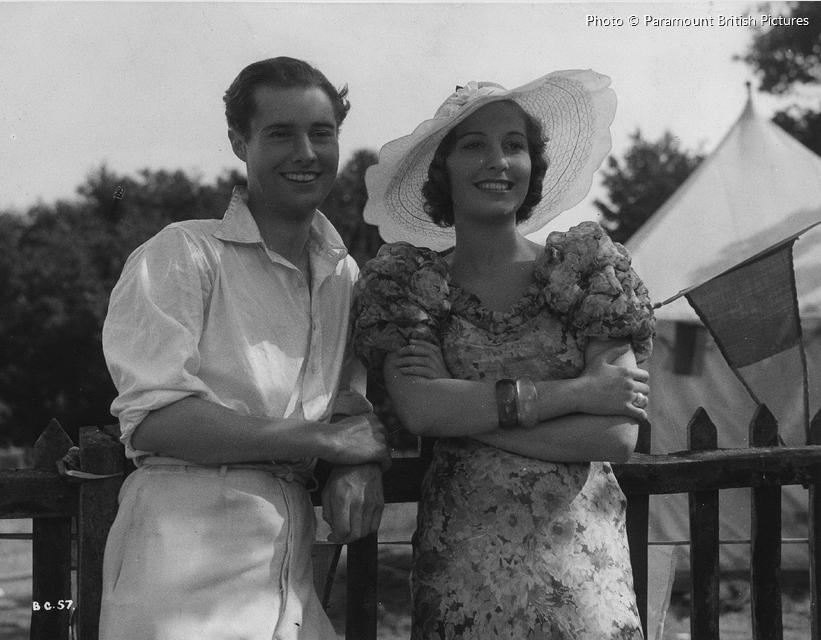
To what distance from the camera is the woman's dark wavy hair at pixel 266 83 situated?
8.00 feet

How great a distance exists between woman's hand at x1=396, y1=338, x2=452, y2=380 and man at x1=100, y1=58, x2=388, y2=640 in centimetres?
16

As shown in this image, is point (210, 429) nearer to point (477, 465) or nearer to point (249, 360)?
point (249, 360)

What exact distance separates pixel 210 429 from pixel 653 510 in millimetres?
7346

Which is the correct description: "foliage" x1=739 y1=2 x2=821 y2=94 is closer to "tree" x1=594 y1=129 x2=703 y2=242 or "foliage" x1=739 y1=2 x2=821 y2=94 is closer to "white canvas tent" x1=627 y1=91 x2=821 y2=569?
"tree" x1=594 y1=129 x2=703 y2=242

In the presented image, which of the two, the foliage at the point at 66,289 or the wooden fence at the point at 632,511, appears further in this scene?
the foliage at the point at 66,289

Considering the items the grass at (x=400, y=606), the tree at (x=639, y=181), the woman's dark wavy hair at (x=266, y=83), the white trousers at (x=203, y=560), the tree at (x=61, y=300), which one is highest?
the tree at (x=639, y=181)

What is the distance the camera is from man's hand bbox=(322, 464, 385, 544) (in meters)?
2.32

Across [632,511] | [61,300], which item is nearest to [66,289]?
[61,300]

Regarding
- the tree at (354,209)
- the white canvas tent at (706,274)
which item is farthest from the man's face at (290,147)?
the tree at (354,209)

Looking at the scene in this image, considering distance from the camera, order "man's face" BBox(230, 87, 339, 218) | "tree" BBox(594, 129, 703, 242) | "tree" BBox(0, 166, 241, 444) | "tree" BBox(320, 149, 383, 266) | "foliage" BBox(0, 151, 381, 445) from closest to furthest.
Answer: "man's face" BBox(230, 87, 339, 218), "tree" BBox(320, 149, 383, 266), "foliage" BBox(0, 151, 381, 445), "tree" BBox(0, 166, 241, 444), "tree" BBox(594, 129, 703, 242)

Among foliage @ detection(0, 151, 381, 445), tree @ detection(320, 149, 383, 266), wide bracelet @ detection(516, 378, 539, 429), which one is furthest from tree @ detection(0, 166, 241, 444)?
wide bracelet @ detection(516, 378, 539, 429)

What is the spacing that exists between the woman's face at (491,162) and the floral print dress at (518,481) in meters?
0.17

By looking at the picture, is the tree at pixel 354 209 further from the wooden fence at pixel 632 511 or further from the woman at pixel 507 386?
the woman at pixel 507 386

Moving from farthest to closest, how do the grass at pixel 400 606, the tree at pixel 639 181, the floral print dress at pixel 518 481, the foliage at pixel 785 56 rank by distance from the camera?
the tree at pixel 639 181
the foliage at pixel 785 56
the grass at pixel 400 606
the floral print dress at pixel 518 481
